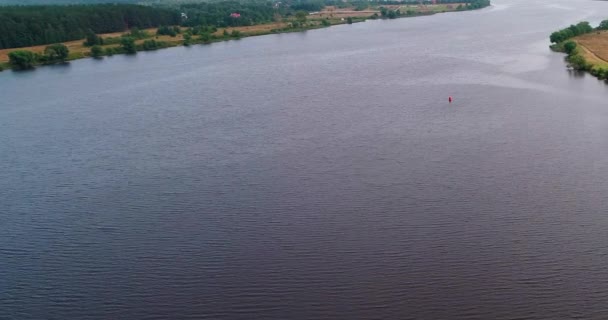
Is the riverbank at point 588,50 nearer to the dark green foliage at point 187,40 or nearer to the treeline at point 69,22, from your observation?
the dark green foliage at point 187,40

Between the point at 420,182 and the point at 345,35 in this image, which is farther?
the point at 345,35

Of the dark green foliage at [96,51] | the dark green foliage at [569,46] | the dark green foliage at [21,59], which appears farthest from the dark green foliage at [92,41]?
the dark green foliage at [569,46]

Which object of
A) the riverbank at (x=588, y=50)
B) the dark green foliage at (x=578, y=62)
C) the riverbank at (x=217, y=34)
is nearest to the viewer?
the riverbank at (x=588, y=50)

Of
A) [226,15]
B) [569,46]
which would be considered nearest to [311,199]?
[569,46]

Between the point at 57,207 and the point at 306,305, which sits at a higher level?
the point at 57,207

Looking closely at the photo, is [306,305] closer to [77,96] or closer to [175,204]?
[175,204]

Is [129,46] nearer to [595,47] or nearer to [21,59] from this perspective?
[21,59]

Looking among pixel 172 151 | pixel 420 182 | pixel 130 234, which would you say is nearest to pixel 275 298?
pixel 130 234
